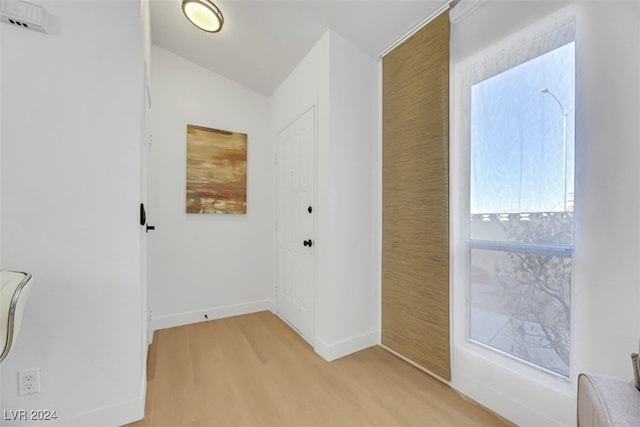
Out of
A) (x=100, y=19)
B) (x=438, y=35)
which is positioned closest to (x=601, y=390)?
(x=438, y=35)

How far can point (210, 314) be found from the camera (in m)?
2.98

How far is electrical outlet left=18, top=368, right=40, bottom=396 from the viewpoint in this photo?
1268mm

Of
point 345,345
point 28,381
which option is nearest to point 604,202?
point 345,345

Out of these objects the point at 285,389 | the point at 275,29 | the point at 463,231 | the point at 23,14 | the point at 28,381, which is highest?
the point at 275,29

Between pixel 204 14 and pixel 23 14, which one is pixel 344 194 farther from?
pixel 23 14

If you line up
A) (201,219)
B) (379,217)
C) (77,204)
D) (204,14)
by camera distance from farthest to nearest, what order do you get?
1. (201,219)
2. (379,217)
3. (204,14)
4. (77,204)

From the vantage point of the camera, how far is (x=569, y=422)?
1.30 meters

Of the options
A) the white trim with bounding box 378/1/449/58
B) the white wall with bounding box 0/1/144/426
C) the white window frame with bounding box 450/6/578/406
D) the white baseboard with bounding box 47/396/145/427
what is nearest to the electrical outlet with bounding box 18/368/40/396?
the white wall with bounding box 0/1/144/426

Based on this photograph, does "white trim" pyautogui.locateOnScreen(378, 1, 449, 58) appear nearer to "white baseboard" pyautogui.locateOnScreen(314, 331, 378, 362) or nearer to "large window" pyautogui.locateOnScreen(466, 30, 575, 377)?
"large window" pyautogui.locateOnScreen(466, 30, 575, 377)

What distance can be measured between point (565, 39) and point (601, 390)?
61.5 inches

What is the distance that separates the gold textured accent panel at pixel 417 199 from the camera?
1841 millimetres

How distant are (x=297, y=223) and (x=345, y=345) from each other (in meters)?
1.19

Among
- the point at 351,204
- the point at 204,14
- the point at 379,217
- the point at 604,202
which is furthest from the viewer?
the point at 379,217

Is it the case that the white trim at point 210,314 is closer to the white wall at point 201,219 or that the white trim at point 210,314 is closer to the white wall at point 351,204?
the white wall at point 201,219
